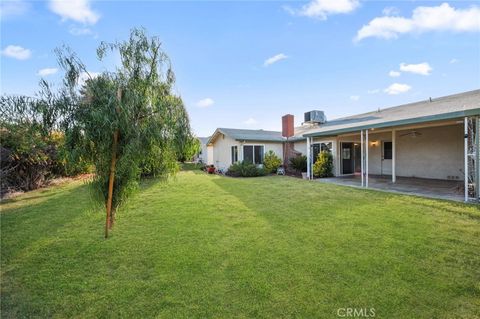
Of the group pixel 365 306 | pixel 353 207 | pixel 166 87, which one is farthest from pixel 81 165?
pixel 353 207

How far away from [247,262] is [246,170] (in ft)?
40.4

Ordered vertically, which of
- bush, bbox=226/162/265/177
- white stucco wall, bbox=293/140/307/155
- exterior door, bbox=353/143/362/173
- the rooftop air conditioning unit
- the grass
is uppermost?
the rooftop air conditioning unit

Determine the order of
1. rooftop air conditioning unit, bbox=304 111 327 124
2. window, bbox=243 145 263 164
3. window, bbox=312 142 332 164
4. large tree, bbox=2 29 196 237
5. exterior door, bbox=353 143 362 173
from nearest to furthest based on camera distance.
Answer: large tree, bbox=2 29 196 237
window, bbox=312 142 332 164
exterior door, bbox=353 143 362 173
window, bbox=243 145 263 164
rooftop air conditioning unit, bbox=304 111 327 124

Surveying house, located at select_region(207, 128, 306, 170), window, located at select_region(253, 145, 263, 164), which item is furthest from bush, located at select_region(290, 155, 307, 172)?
window, located at select_region(253, 145, 263, 164)

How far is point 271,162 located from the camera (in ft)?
57.8

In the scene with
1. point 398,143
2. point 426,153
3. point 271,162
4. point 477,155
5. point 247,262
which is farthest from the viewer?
point 271,162

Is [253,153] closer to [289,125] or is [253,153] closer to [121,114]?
[289,125]

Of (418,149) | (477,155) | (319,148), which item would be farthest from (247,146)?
(477,155)

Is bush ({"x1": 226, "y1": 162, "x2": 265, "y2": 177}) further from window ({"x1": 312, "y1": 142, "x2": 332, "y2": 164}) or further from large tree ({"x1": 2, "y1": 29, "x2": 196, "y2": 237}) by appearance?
large tree ({"x1": 2, "y1": 29, "x2": 196, "y2": 237})

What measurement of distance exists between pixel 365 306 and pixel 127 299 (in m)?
2.88

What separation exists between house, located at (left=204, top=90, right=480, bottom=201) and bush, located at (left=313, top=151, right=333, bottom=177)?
330 millimetres

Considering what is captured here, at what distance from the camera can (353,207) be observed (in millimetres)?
7199

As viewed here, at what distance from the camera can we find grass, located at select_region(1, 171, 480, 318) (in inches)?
111

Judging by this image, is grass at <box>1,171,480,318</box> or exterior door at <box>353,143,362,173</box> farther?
exterior door at <box>353,143,362,173</box>
